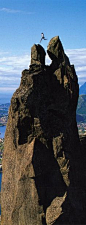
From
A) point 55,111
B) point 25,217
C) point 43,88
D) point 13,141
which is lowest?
point 25,217

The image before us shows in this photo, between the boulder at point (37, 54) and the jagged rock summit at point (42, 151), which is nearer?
the jagged rock summit at point (42, 151)

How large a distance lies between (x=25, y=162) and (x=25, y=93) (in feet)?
11.3

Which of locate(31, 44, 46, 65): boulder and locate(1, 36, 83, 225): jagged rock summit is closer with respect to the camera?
locate(1, 36, 83, 225): jagged rock summit

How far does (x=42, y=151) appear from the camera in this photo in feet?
55.5

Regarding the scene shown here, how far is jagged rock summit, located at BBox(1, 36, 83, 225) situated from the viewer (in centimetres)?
1642

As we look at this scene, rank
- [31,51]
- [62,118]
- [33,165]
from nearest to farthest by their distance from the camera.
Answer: [33,165]
[62,118]
[31,51]

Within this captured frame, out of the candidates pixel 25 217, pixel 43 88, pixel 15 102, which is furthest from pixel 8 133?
pixel 25 217

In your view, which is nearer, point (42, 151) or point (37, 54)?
point (42, 151)

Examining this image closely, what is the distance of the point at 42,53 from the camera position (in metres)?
18.5

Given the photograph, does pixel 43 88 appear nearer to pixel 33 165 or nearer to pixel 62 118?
pixel 62 118

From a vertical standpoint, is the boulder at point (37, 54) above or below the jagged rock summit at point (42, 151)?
above

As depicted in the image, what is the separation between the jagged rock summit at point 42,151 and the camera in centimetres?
1642

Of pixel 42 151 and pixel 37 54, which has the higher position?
pixel 37 54

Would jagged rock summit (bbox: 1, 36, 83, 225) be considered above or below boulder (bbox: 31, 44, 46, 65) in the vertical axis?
below
